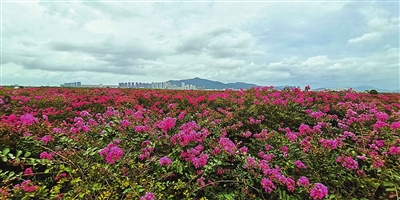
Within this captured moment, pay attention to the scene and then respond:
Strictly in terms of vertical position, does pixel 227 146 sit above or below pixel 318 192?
above

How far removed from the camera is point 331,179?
6.79 feet

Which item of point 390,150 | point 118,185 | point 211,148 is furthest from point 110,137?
point 390,150

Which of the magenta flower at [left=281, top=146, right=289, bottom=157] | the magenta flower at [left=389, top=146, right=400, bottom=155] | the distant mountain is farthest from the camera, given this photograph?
the distant mountain

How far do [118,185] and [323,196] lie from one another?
1.64 meters

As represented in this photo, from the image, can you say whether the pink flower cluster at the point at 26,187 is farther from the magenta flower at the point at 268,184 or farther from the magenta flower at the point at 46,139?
the magenta flower at the point at 268,184

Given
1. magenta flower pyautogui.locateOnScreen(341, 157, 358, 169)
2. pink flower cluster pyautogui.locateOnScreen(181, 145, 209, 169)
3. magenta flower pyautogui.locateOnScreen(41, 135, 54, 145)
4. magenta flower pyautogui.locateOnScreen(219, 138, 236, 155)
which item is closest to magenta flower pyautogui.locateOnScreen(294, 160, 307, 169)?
magenta flower pyautogui.locateOnScreen(341, 157, 358, 169)

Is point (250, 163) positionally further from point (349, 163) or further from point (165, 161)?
point (349, 163)

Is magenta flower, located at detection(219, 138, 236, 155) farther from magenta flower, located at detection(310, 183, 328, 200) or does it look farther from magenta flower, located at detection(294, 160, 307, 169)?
magenta flower, located at detection(310, 183, 328, 200)

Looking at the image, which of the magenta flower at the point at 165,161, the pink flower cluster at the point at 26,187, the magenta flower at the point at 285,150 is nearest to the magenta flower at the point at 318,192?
the magenta flower at the point at 285,150

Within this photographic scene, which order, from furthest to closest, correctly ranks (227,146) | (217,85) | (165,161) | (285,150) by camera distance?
(217,85), (285,150), (227,146), (165,161)

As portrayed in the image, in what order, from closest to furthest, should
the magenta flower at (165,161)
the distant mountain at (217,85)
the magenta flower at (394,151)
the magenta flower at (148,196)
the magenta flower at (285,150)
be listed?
the magenta flower at (148,196), the magenta flower at (165,161), the magenta flower at (394,151), the magenta flower at (285,150), the distant mountain at (217,85)

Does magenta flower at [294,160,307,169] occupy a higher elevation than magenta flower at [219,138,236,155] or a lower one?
lower

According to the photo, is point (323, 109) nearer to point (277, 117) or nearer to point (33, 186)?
point (277, 117)

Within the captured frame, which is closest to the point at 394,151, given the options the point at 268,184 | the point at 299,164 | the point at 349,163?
the point at 349,163
